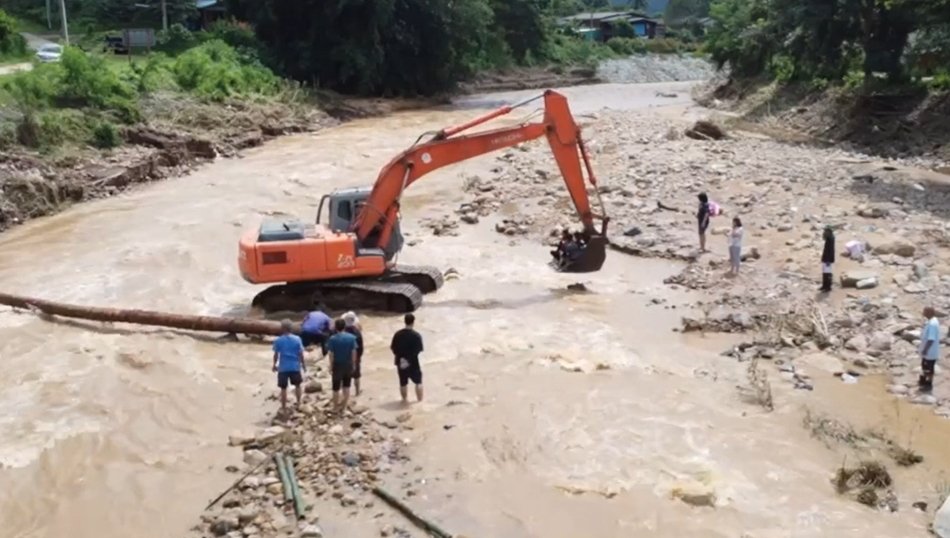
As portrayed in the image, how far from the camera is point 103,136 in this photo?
29312 mm

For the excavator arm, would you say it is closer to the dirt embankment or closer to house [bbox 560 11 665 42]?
the dirt embankment

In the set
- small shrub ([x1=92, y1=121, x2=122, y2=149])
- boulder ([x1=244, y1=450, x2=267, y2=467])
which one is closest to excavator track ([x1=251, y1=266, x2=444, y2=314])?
boulder ([x1=244, y1=450, x2=267, y2=467])

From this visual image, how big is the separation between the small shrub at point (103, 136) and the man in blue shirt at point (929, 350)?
24.4 meters

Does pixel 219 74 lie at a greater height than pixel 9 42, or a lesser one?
lesser

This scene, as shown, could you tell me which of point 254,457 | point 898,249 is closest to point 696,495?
point 254,457

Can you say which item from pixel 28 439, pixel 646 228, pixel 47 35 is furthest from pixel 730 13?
pixel 28 439

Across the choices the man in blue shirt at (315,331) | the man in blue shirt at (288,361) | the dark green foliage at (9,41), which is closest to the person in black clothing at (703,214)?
the man in blue shirt at (315,331)

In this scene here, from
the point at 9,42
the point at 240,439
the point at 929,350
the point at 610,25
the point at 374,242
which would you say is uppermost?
the point at 610,25

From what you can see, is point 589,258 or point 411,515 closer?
point 411,515

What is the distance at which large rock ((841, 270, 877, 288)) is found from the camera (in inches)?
629

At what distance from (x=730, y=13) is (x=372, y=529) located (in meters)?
44.7

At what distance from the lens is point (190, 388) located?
13.5 m

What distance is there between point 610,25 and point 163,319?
274 ft

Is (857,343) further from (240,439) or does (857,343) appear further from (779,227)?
(240,439)
